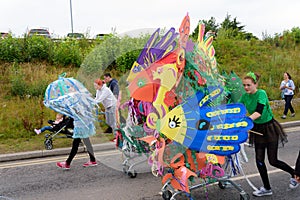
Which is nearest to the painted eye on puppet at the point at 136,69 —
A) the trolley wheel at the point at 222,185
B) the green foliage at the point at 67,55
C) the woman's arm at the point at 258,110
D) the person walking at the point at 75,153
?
the woman's arm at the point at 258,110

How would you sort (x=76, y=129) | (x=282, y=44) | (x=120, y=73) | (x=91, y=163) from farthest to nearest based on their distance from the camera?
(x=282, y=44)
(x=91, y=163)
(x=76, y=129)
(x=120, y=73)

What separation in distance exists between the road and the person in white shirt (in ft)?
1.70

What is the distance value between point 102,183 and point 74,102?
1.44 meters

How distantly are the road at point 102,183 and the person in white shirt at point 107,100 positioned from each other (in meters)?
0.52

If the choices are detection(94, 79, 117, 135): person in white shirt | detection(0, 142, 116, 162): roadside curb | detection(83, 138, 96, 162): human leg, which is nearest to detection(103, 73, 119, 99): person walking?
detection(94, 79, 117, 135): person in white shirt

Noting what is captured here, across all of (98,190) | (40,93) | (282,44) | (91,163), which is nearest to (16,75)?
(40,93)

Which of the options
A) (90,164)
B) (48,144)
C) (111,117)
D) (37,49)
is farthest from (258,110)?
(37,49)

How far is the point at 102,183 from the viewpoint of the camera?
18.3ft

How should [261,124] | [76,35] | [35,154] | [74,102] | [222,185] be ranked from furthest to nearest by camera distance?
[76,35] < [35,154] < [74,102] < [222,185] < [261,124]

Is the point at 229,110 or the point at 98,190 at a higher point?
the point at 229,110

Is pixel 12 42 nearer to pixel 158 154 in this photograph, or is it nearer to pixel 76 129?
pixel 76 129

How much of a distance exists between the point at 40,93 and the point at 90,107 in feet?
20.5

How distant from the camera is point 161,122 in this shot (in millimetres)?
3896

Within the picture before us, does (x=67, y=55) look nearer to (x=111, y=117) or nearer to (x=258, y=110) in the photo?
(x=111, y=117)
